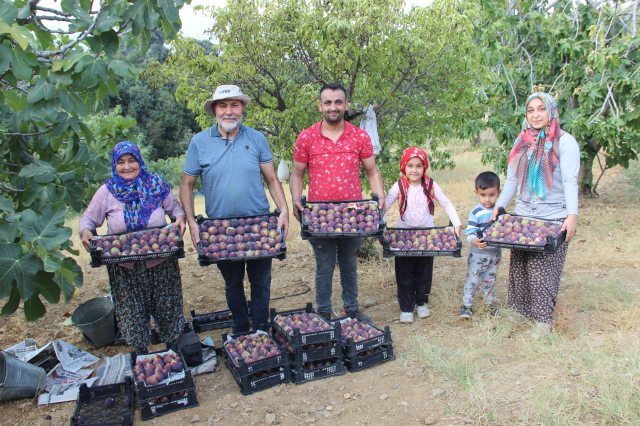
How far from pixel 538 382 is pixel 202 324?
2850mm

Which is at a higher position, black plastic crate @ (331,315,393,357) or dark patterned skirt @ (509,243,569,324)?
dark patterned skirt @ (509,243,569,324)

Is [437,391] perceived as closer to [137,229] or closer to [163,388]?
[163,388]

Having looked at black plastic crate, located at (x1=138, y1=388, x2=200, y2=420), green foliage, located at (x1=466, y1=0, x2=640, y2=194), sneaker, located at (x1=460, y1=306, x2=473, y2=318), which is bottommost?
black plastic crate, located at (x1=138, y1=388, x2=200, y2=420)

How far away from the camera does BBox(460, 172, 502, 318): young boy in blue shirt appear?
4000 mm

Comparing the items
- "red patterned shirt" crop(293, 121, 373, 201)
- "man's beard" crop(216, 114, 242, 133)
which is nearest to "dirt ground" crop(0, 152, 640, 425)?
"red patterned shirt" crop(293, 121, 373, 201)

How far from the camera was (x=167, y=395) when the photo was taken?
9.83 feet

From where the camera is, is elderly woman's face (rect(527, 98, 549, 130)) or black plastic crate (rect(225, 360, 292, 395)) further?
elderly woman's face (rect(527, 98, 549, 130))

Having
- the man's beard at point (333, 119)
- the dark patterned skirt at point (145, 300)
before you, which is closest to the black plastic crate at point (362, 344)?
the dark patterned skirt at point (145, 300)

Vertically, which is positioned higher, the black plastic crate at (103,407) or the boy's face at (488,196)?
the boy's face at (488,196)

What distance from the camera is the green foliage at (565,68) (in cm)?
582

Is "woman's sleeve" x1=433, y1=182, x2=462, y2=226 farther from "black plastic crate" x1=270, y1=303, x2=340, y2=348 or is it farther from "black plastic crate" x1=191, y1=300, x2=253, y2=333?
"black plastic crate" x1=191, y1=300, x2=253, y2=333

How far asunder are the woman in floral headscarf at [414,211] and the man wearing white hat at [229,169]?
1.13 m

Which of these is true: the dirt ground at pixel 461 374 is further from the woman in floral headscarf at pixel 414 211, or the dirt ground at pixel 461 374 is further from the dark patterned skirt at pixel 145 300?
the dark patterned skirt at pixel 145 300

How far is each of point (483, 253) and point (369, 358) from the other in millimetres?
1450
